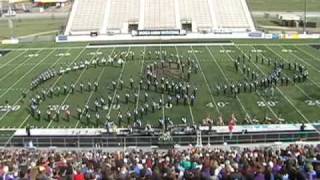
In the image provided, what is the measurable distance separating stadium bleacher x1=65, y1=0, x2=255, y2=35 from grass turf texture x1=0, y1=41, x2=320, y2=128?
11393 mm

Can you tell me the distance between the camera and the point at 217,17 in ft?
201

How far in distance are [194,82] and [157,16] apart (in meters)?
29.9

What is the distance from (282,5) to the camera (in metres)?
84.4

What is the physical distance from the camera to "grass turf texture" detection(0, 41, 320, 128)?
1029 inches

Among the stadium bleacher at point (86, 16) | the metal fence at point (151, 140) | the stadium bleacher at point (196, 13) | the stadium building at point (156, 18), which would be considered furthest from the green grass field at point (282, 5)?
the metal fence at point (151, 140)

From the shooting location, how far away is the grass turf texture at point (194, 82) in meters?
26.1

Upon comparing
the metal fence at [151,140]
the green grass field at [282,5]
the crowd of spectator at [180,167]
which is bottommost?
the metal fence at [151,140]

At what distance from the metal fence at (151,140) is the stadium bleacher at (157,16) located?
34.9m

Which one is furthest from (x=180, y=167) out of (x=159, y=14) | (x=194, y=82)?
(x=159, y=14)

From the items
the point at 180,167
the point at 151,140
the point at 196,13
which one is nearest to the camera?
the point at 180,167

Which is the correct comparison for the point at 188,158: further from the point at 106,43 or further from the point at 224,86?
the point at 106,43

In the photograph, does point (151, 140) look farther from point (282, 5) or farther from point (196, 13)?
point (282, 5)

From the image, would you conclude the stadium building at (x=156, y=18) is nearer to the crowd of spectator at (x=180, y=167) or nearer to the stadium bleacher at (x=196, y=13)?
the stadium bleacher at (x=196, y=13)

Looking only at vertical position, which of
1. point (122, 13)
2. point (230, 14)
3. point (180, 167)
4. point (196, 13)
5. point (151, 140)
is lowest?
point (151, 140)
